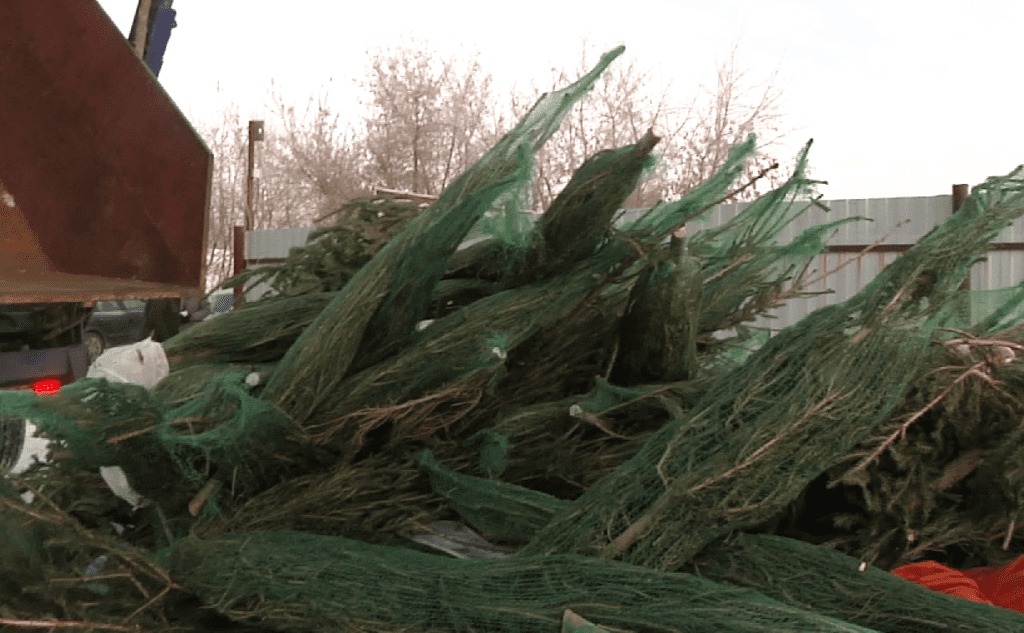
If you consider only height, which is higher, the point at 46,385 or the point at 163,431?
the point at 163,431

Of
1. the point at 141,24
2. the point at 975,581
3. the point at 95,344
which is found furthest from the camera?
the point at 95,344

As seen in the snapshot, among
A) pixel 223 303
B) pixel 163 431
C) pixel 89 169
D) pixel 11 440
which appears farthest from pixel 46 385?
pixel 163 431

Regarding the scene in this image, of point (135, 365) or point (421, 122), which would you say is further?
point (421, 122)

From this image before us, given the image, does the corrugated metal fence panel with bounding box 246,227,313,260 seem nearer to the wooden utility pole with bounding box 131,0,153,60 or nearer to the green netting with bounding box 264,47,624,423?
the wooden utility pole with bounding box 131,0,153,60

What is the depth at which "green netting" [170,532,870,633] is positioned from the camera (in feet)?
4.38

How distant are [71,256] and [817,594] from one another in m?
3.81

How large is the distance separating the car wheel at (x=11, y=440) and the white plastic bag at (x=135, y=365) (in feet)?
0.90

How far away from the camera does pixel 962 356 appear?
1.74 metres

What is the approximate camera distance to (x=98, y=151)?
3.88 m

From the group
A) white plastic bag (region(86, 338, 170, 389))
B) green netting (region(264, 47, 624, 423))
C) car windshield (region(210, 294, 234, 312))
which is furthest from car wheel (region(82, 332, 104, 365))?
green netting (region(264, 47, 624, 423))

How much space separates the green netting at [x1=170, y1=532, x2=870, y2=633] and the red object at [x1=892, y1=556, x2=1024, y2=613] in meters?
0.32

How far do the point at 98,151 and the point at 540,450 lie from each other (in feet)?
9.52

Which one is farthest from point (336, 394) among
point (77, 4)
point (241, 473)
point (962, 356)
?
point (77, 4)

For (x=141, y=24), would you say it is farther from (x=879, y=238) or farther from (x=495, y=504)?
(x=879, y=238)
